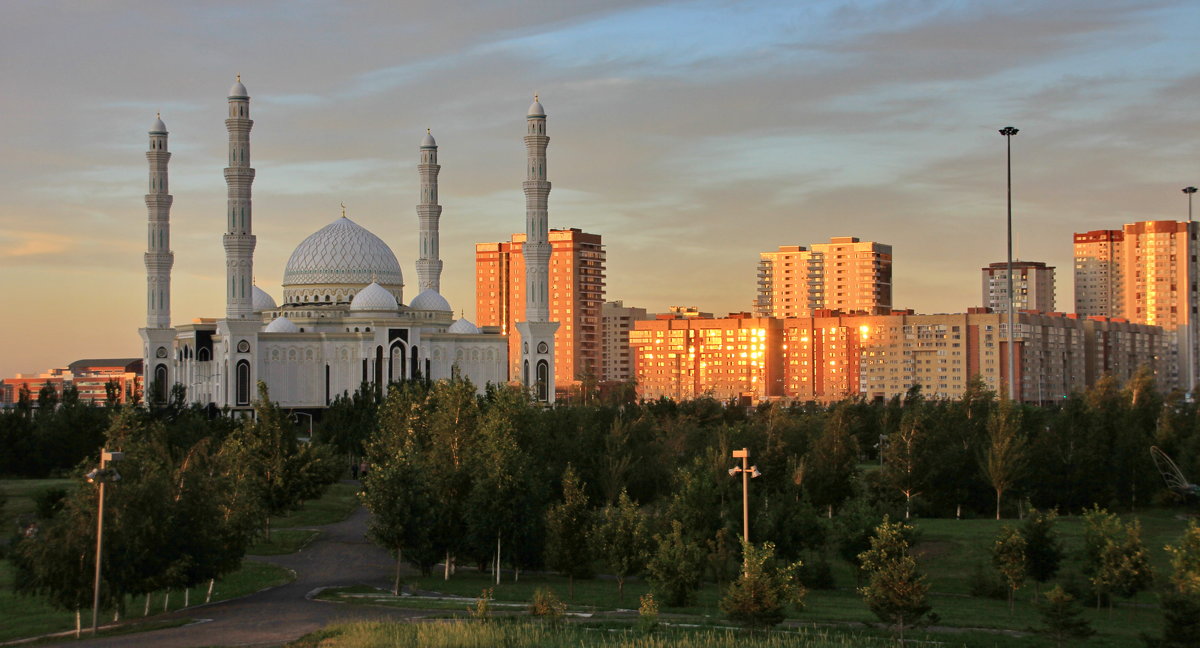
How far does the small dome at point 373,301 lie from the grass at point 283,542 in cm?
4192

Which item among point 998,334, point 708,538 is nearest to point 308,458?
point 708,538

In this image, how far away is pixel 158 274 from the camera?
87000 mm

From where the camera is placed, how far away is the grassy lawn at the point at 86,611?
30828 mm

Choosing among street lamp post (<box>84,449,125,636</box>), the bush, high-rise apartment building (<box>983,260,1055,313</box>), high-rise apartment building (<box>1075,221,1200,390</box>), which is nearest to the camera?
the bush

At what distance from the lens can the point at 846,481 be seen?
165ft

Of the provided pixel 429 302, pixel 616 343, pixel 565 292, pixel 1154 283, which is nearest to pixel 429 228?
pixel 429 302

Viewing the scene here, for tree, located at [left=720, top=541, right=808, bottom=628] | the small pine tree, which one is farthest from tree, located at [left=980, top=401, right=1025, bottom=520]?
tree, located at [left=720, top=541, right=808, bottom=628]

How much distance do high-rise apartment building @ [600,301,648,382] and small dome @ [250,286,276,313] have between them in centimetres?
8674

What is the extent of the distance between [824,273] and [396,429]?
146m

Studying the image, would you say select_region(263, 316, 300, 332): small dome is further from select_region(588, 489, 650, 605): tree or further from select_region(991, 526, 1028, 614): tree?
select_region(991, 526, 1028, 614): tree

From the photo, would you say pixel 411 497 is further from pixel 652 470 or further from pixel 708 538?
pixel 652 470

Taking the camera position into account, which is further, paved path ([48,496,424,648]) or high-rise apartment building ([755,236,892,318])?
high-rise apartment building ([755,236,892,318])

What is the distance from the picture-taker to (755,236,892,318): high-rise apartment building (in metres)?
182

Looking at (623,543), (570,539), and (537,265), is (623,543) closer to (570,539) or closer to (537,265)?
(570,539)
